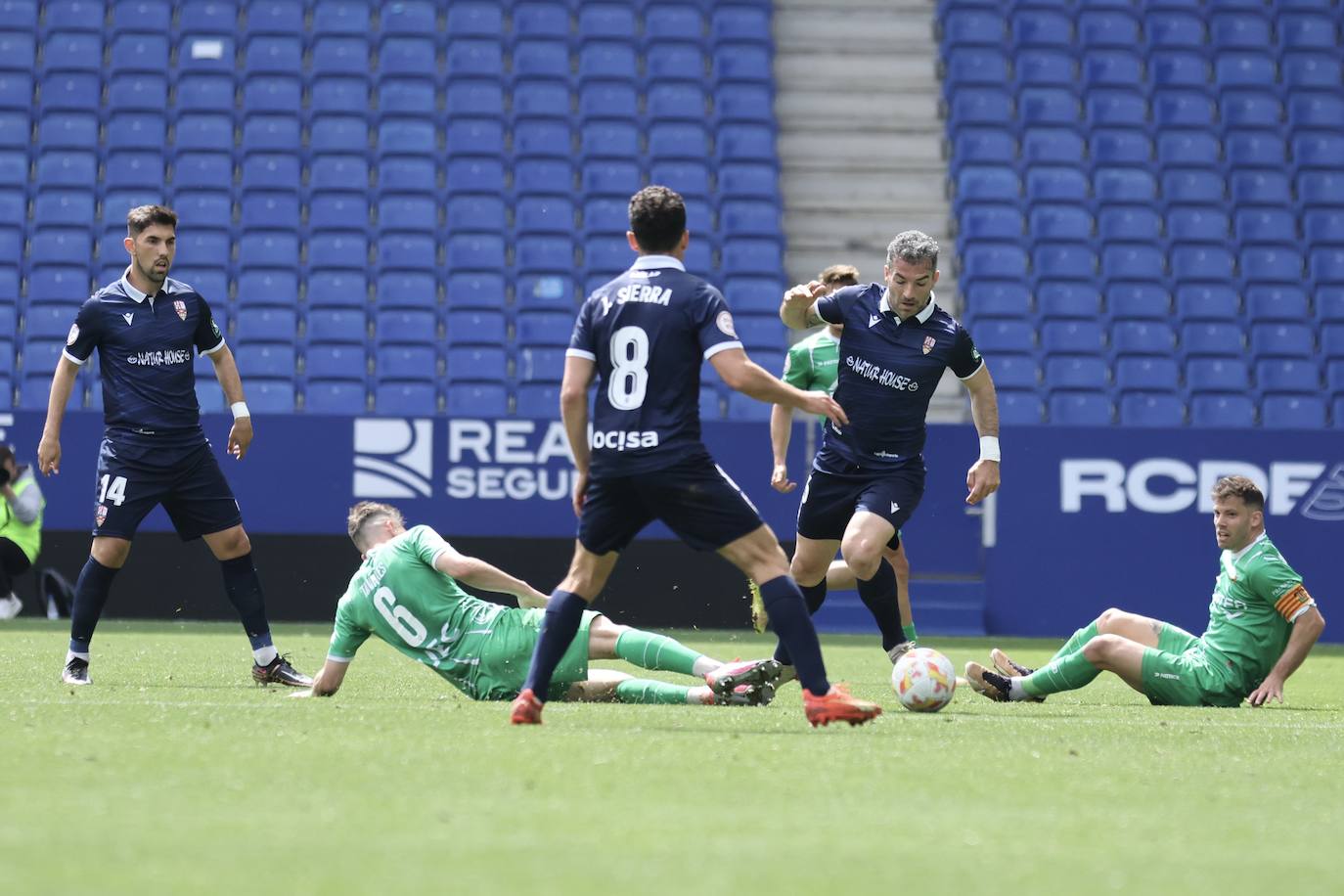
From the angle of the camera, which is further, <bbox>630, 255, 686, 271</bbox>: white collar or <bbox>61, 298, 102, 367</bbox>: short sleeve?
<bbox>61, 298, 102, 367</bbox>: short sleeve

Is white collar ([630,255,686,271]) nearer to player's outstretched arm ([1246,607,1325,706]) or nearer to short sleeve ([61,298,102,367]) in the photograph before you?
short sleeve ([61,298,102,367])

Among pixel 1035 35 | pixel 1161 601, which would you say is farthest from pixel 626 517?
pixel 1035 35

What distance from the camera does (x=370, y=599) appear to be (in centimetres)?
717

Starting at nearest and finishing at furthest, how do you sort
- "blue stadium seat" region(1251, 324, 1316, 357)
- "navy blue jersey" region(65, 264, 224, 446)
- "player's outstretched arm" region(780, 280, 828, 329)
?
"player's outstretched arm" region(780, 280, 828, 329)
"navy blue jersey" region(65, 264, 224, 446)
"blue stadium seat" region(1251, 324, 1316, 357)

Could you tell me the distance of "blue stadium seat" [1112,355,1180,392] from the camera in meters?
17.0

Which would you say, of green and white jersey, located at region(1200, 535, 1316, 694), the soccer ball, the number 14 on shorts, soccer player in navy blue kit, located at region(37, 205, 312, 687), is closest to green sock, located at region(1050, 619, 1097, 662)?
green and white jersey, located at region(1200, 535, 1316, 694)

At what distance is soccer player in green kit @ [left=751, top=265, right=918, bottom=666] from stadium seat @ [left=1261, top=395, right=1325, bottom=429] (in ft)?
24.7

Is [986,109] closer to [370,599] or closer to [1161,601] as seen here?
[1161,601]

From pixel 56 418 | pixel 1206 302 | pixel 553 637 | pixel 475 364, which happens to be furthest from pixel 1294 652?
pixel 1206 302

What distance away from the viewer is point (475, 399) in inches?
648

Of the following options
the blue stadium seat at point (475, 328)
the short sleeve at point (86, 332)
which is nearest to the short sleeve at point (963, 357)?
the short sleeve at point (86, 332)

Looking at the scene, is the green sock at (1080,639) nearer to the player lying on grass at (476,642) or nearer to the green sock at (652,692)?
the player lying on grass at (476,642)

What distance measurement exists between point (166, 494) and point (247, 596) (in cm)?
59

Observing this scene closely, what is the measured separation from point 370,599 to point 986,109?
46.6 feet
